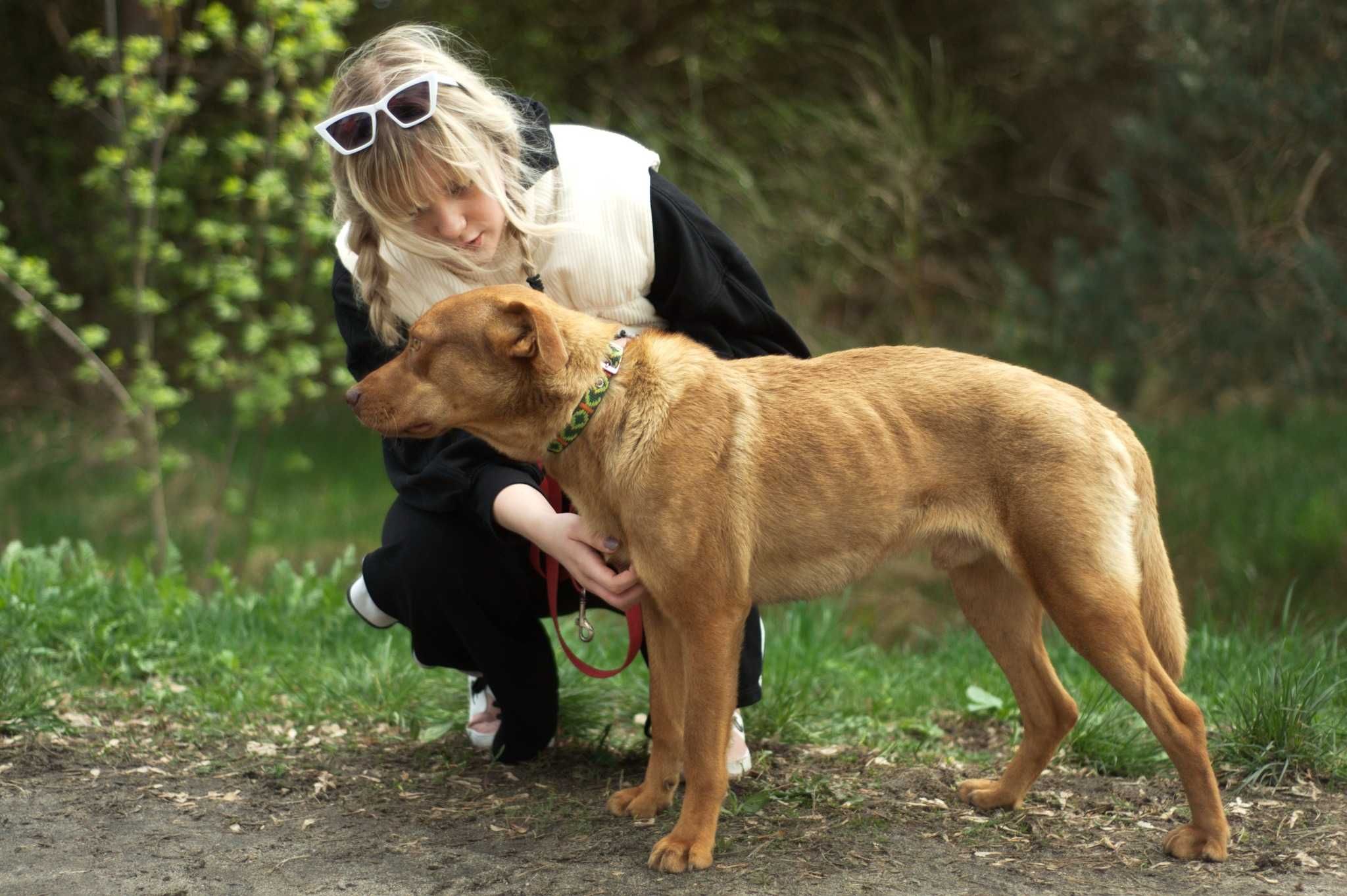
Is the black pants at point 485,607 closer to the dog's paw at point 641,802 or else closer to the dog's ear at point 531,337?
the dog's paw at point 641,802

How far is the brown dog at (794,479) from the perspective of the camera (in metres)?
3.11

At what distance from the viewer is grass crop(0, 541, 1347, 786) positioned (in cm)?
392

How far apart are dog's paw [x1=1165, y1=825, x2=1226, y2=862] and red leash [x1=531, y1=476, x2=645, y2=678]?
144cm

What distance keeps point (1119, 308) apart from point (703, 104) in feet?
13.4

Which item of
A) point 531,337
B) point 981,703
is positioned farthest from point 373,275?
point 981,703

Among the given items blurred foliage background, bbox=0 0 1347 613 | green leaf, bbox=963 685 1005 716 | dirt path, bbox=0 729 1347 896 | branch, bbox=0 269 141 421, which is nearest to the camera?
dirt path, bbox=0 729 1347 896

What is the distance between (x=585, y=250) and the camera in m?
3.70

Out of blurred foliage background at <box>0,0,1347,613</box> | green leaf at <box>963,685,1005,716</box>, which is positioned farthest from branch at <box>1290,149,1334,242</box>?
green leaf at <box>963,685,1005,716</box>

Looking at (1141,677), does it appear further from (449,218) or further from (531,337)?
(449,218)

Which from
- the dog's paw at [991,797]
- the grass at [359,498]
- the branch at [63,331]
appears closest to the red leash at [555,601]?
the dog's paw at [991,797]

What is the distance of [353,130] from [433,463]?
0.95m

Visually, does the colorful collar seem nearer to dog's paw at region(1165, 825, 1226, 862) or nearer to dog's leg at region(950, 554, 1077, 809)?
dog's leg at region(950, 554, 1077, 809)

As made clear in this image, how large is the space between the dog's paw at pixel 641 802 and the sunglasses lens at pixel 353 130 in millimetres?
1853

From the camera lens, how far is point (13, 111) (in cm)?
1029
